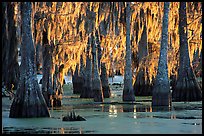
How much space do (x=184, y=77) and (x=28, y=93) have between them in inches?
448

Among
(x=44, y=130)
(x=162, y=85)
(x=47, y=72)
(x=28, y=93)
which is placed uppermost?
(x=47, y=72)

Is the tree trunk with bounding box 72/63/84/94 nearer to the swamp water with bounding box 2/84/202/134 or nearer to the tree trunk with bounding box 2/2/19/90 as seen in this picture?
the tree trunk with bounding box 2/2/19/90

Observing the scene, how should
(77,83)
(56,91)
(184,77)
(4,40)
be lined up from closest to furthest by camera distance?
1. (4,40)
2. (56,91)
3. (184,77)
4. (77,83)

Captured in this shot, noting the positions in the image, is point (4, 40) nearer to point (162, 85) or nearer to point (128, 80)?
point (162, 85)

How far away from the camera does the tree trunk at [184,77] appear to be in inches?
1057

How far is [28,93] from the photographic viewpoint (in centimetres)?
1781

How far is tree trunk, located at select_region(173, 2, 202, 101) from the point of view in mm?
26844

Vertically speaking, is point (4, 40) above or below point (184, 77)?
above

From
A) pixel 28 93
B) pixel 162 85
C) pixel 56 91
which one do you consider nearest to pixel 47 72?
pixel 56 91

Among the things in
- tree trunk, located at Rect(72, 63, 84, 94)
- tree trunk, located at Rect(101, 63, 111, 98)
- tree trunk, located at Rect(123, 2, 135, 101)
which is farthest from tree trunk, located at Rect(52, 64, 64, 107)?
tree trunk, located at Rect(72, 63, 84, 94)

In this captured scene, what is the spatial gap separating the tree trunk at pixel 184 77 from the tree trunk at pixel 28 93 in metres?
10.1

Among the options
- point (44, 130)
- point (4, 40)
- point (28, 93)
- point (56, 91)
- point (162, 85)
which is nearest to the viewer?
point (44, 130)

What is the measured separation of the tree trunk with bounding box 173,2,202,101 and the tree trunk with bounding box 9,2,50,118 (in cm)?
1005

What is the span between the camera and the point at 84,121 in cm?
1634
